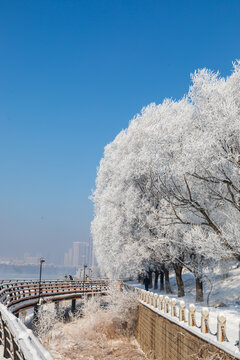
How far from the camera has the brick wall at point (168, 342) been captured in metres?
10.8

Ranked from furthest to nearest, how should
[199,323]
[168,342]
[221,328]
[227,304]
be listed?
[227,304]
[168,342]
[199,323]
[221,328]

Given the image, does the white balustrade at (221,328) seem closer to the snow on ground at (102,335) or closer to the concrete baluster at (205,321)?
the concrete baluster at (205,321)

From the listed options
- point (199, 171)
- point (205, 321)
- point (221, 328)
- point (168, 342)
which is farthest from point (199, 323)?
point (199, 171)

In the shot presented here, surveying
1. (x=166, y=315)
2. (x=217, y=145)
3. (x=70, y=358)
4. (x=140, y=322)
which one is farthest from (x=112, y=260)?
(x=217, y=145)

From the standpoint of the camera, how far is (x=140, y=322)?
24.3m

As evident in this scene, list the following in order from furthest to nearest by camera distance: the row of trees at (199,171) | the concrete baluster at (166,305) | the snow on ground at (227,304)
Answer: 1. the concrete baluster at (166,305)
2. the row of trees at (199,171)
3. the snow on ground at (227,304)

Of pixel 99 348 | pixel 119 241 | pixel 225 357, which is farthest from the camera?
pixel 119 241

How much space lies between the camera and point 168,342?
15547 millimetres

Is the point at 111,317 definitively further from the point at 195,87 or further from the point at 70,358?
the point at 195,87

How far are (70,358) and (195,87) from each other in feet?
55.0

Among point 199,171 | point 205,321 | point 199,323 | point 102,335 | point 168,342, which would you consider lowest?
point 102,335

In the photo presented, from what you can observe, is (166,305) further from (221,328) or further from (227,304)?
(221,328)

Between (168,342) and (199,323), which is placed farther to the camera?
(168,342)

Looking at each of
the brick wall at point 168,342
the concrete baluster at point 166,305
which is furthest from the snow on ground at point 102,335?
the concrete baluster at point 166,305
